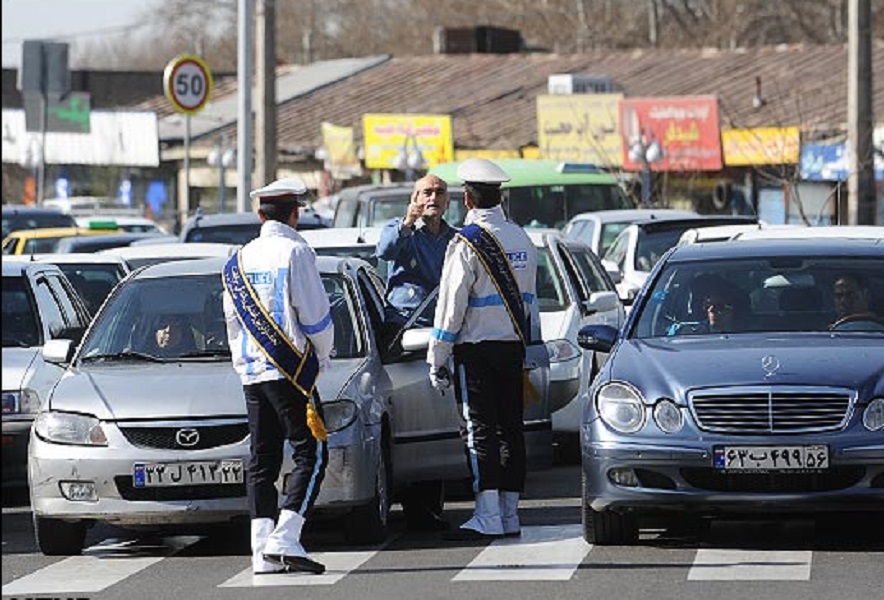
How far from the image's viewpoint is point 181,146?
64.4 m

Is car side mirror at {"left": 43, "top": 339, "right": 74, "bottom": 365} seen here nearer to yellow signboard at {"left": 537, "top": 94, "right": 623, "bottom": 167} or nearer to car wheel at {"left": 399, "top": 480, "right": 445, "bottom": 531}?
car wheel at {"left": 399, "top": 480, "right": 445, "bottom": 531}

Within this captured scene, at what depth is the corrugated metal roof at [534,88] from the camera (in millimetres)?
47272

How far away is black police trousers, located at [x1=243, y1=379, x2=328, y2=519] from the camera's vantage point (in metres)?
10.3

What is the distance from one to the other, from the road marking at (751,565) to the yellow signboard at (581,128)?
36.1 m

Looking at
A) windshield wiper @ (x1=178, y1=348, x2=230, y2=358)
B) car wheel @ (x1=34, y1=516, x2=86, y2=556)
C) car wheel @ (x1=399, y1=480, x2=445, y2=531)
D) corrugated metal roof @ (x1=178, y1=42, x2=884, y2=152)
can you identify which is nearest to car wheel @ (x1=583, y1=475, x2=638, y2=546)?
car wheel @ (x1=399, y1=480, x2=445, y2=531)

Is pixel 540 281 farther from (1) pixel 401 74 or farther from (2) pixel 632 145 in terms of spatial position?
(1) pixel 401 74

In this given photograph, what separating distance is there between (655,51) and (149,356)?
155ft

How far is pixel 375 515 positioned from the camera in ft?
37.3

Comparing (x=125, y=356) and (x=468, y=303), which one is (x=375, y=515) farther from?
(x=125, y=356)

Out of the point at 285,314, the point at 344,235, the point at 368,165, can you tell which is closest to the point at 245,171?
the point at 344,235

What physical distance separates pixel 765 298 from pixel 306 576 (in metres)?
2.93

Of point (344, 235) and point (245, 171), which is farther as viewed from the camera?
point (245, 171)

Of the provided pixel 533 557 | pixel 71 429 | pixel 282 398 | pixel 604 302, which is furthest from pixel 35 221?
pixel 282 398

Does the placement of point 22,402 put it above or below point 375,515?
above
